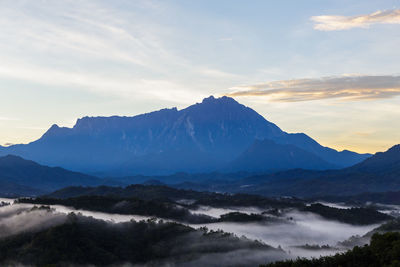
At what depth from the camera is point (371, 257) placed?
16000 cm

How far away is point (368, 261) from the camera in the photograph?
160 m

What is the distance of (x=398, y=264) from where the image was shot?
440ft

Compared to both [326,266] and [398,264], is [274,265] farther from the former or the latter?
[398,264]

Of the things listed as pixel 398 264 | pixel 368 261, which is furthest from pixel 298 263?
pixel 398 264

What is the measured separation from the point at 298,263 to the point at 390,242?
3093 cm

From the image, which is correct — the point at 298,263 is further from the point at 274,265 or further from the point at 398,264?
the point at 398,264

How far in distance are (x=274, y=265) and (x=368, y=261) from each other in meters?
31.1

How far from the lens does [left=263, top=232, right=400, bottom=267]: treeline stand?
151m

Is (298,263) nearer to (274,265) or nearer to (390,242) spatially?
(274,265)

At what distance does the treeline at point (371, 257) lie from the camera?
150625mm

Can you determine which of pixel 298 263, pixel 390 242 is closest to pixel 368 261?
pixel 390 242

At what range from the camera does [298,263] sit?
531ft

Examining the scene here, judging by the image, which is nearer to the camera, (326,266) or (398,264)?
(398,264)

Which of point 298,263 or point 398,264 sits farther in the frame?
point 298,263
